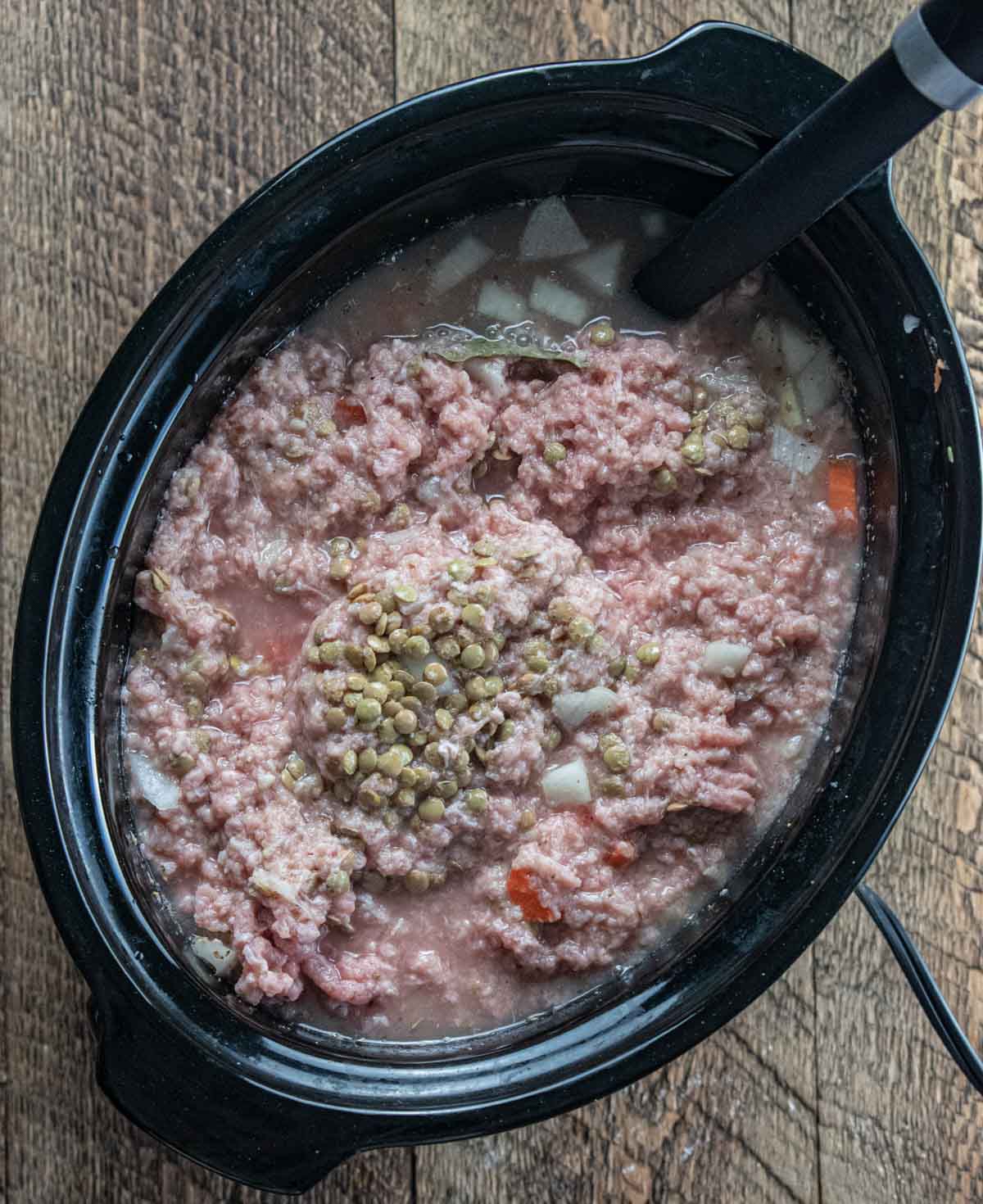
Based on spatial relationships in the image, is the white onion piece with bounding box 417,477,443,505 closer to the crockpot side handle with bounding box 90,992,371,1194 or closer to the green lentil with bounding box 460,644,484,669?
the green lentil with bounding box 460,644,484,669

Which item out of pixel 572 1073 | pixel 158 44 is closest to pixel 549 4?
pixel 158 44

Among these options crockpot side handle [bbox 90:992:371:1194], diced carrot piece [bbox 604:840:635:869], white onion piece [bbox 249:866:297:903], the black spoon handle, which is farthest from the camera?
diced carrot piece [bbox 604:840:635:869]

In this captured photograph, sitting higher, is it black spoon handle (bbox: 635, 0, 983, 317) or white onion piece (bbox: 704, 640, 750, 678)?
black spoon handle (bbox: 635, 0, 983, 317)

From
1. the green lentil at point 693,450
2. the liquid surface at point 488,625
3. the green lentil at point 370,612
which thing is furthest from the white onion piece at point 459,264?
the green lentil at point 370,612

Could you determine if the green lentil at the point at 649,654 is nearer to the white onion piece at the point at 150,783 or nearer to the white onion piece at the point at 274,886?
the white onion piece at the point at 274,886

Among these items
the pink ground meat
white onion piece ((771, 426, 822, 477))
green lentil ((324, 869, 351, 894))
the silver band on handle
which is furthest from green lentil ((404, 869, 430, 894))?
the silver band on handle

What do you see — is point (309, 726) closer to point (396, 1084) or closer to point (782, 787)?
point (396, 1084)
